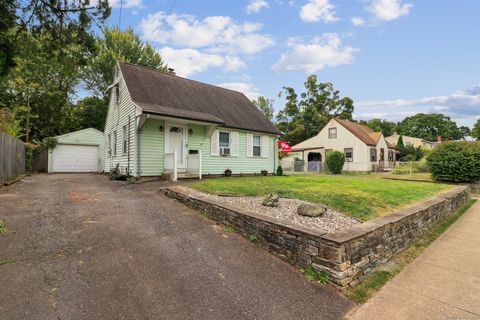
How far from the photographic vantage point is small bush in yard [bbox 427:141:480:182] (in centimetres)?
1296

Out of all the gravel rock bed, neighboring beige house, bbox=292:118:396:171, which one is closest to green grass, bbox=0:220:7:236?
the gravel rock bed

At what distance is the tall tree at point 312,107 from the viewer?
40.3 m

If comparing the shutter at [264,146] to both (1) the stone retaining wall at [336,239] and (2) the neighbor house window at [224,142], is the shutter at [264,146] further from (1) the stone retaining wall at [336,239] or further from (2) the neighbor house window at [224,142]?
(1) the stone retaining wall at [336,239]

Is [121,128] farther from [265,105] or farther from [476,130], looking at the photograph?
[476,130]

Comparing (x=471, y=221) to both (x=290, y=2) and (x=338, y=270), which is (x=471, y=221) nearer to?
(x=338, y=270)

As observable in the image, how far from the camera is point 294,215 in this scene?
5055mm

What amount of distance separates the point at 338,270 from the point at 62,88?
111ft

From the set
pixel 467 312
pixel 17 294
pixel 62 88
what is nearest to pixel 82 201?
pixel 17 294

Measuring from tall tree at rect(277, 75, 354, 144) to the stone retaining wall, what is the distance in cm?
3548

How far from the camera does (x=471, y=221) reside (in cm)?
771

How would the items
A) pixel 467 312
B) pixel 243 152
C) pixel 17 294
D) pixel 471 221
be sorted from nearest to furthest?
pixel 17 294 < pixel 467 312 < pixel 471 221 < pixel 243 152

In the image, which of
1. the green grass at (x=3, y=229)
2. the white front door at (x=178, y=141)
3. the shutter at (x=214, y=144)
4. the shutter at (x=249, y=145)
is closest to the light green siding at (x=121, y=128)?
the white front door at (x=178, y=141)

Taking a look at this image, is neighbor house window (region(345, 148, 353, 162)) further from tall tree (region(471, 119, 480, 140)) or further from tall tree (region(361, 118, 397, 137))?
tall tree (region(471, 119, 480, 140))

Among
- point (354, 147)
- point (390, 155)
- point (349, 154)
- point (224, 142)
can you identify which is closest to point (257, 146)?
point (224, 142)
